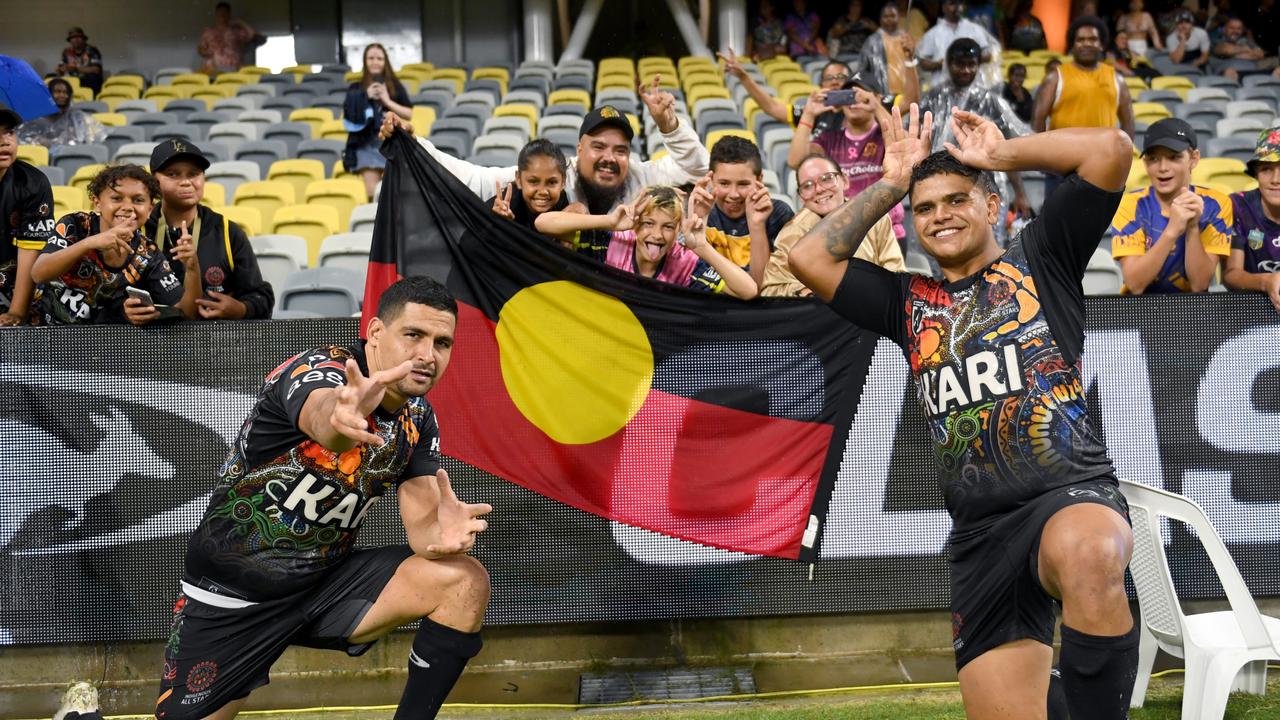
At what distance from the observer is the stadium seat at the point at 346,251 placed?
26.5 feet

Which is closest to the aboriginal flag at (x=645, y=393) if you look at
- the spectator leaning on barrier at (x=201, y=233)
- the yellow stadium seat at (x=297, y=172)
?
the spectator leaning on barrier at (x=201, y=233)

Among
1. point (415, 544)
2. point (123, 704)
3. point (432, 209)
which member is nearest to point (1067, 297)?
point (415, 544)

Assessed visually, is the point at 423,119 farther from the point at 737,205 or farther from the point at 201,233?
the point at 737,205

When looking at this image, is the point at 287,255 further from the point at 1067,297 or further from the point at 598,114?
the point at 1067,297

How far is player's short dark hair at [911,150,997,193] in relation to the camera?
393 centimetres

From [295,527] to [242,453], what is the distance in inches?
11.3

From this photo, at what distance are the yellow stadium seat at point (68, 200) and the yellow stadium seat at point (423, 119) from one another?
3.78 metres

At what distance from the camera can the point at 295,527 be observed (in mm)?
4160

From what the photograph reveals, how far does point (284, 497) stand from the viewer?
13.5ft

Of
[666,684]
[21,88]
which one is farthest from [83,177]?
[666,684]

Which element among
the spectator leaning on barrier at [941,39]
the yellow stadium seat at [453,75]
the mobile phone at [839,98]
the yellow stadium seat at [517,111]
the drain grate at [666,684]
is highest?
the spectator leaning on barrier at [941,39]

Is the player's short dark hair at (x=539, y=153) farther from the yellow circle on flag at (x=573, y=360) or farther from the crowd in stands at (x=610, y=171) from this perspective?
the yellow circle on flag at (x=573, y=360)

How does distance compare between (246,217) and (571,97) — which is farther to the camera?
(571,97)

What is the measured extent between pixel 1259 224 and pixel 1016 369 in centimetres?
297
